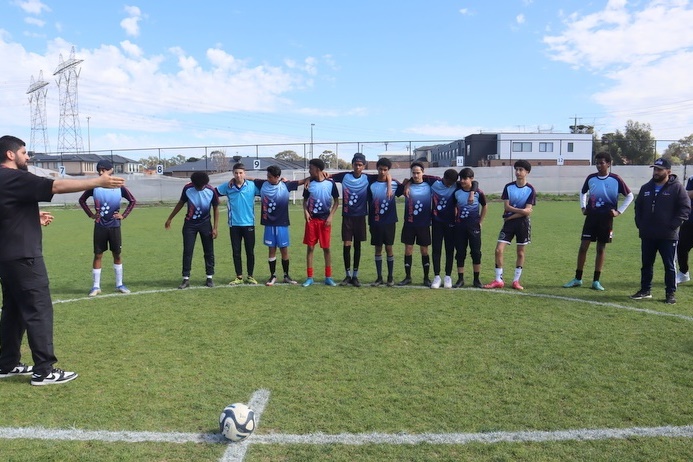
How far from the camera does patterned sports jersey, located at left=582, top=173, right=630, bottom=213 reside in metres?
8.27

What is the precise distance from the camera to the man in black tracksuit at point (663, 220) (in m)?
7.30

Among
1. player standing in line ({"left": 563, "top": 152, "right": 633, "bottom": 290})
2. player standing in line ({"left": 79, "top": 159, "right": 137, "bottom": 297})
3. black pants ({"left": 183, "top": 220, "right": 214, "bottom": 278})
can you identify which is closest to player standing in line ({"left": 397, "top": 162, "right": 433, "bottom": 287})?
player standing in line ({"left": 563, "top": 152, "right": 633, "bottom": 290})

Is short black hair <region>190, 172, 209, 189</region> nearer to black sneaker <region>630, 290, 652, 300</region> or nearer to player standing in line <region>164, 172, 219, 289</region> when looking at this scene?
player standing in line <region>164, 172, 219, 289</region>

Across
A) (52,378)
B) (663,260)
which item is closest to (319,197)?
(52,378)

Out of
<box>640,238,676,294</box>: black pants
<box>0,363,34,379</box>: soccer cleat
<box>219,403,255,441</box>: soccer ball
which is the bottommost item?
<box>0,363,34,379</box>: soccer cleat

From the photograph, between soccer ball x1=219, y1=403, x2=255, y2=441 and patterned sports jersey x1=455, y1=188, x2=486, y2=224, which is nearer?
soccer ball x1=219, y1=403, x2=255, y2=441

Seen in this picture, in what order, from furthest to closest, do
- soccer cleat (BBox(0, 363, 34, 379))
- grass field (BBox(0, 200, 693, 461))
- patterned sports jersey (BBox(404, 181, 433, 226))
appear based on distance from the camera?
patterned sports jersey (BBox(404, 181, 433, 226))
soccer cleat (BBox(0, 363, 34, 379))
grass field (BBox(0, 200, 693, 461))

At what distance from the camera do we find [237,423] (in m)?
3.56

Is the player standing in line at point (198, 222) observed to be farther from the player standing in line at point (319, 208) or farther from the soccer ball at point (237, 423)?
the soccer ball at point (237, 423)

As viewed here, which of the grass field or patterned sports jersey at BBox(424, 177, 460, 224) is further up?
patterned sports jersey at BBox(424, 177, 460, 224)

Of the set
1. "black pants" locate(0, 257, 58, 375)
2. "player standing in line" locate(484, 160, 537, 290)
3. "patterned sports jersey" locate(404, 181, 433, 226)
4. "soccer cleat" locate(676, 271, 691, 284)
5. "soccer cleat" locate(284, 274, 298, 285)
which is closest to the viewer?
"black pants" locate(0, 257, 58, 375)

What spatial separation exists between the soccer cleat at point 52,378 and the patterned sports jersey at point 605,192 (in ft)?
25.4

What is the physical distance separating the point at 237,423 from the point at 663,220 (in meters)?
6.70

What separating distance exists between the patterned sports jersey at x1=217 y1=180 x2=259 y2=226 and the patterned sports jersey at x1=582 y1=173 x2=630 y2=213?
5.63 m
